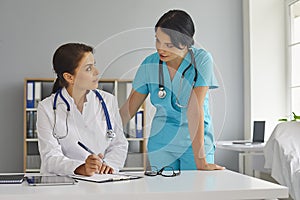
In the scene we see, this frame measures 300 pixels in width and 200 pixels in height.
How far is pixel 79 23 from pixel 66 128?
3.25 meters

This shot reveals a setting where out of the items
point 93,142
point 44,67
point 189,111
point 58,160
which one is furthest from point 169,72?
point 44,67

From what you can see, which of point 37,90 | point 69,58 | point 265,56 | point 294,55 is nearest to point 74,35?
point 37,90

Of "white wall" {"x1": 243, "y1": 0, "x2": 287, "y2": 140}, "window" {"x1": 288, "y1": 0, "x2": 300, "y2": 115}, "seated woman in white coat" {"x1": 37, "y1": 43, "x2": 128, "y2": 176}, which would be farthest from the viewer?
"white wall" {"x1": 243, "y1": 0, "x2": 287, "y2": 140}

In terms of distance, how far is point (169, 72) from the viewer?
1.79 m

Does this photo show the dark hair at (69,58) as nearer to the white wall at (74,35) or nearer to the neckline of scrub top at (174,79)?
the neckline of scrub top at (174,79)

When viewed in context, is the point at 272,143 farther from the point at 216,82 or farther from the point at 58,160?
the point at 58,160

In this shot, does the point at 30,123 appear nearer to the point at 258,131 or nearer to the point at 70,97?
the point at 258,131

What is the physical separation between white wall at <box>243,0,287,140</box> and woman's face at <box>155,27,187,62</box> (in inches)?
126

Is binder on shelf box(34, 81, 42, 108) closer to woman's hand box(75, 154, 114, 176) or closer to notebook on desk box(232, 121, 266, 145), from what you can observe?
notebook on desk box(232, 121, 266, 145)

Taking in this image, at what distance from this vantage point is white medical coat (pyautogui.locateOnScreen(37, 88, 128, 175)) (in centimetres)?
174

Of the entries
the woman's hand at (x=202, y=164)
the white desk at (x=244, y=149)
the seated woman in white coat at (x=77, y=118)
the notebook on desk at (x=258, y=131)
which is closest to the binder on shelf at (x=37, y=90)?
the white desk at (x=244, y=149)

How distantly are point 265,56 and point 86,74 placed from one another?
3.37 metres

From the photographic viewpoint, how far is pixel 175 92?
179cm

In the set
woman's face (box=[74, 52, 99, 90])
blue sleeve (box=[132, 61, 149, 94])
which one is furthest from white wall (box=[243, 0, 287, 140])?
woman's face (box=[74, 52, 99, 90])
